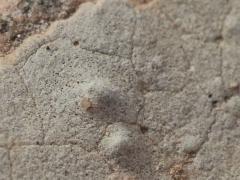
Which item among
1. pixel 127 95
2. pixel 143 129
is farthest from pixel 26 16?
pixel 143 129

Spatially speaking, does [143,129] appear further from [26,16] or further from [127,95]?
[26,16]

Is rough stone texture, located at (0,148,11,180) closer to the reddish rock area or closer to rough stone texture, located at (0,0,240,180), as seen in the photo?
rough stone texture, located at (0,0,240,180)

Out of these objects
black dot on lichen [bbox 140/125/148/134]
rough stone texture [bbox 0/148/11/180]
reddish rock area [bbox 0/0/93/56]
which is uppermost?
reddish rock area [bbox 0/0/93/56]

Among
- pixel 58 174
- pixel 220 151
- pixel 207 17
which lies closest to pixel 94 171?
pixel 58 174

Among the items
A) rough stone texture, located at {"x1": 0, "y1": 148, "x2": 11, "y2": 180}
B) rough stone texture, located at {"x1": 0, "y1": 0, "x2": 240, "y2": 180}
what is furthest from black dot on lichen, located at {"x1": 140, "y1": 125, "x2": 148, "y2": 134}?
rough stone texture, located at {"x1": 0, "y1": 148, "x2": 11, "y2": 180}

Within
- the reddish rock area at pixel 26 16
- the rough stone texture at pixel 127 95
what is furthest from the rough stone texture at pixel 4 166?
the reddish rock area at pixel 26 16

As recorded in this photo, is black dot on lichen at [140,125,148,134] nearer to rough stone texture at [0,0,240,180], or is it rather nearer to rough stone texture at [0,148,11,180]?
rough stone texture at [0,0,240,180]

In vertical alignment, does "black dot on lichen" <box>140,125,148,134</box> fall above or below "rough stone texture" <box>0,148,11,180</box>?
above

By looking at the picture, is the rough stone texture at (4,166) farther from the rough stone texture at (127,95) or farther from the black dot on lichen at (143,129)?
the black dot on lichen at (143,129)

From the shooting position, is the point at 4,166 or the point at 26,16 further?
the point at 26,16

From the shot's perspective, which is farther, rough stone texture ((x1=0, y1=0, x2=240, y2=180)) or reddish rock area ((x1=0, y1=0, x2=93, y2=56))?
reddish rock area ((x1=0, y1=0, x2=93, y2=56))
